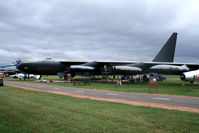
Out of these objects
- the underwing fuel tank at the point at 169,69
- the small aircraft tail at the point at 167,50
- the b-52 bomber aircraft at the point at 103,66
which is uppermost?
the small aircraft tail at the point at 167,50

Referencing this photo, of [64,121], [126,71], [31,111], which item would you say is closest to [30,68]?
[126,71]

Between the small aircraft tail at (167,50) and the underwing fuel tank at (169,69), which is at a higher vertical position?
the small aircraft tail at (167,50)

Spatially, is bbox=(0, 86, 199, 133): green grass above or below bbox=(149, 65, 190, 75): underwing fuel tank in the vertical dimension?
below

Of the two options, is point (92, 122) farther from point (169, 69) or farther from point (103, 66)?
point (103, 66)

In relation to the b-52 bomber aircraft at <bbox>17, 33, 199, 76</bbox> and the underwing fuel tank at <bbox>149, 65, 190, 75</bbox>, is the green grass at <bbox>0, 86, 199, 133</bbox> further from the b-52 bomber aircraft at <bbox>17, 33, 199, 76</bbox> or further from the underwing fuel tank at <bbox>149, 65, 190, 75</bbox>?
the b-52 bomber aircraft at <bbox>17, 33, 199, 76</bbox>

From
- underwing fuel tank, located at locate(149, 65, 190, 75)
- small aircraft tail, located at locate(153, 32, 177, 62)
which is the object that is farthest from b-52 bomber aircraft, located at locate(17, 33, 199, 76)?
underwing fuel tank, located at locate(149, 65, 190, 75)

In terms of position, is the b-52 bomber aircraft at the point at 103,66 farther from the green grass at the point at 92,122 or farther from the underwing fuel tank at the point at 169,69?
the green grass at the point at 92,122

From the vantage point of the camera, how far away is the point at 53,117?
622 cm

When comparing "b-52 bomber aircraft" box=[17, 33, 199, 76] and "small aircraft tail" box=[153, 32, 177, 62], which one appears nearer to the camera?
"b-52 bomber aircraft" box=[17, 33, 199, 76]

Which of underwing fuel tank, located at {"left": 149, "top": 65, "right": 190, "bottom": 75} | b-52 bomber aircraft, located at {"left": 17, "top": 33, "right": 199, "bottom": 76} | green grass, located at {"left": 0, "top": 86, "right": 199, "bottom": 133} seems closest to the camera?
green grass, located at {"left": 0, "top": 86, "right": 199, "bottom": 133}

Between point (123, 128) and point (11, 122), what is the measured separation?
3.73 meters

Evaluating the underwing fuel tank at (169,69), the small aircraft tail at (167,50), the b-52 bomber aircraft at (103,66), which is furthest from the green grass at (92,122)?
the small aircraft tail at (167,50)

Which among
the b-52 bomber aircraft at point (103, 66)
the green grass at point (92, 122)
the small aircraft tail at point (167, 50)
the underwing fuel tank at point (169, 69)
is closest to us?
the green grass at point (92, 122)

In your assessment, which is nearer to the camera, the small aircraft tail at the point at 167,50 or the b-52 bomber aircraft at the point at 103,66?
the b-52 bomber aircraft at the point at 103,66
